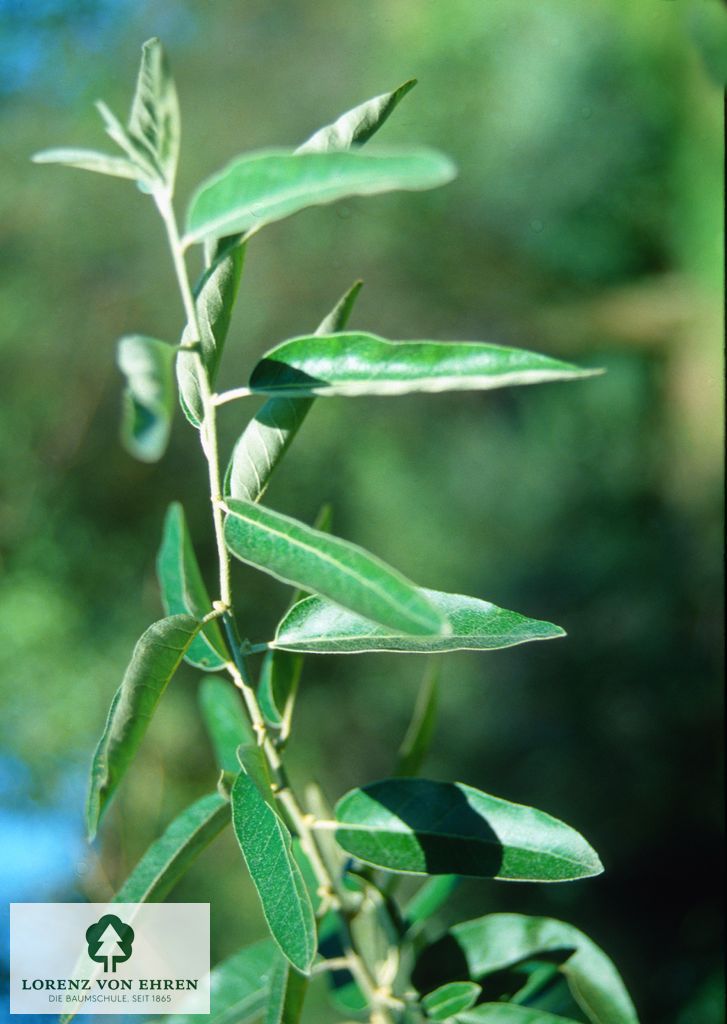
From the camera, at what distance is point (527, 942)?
380 millimetres

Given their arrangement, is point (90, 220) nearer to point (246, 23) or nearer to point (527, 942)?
point (246, 23)

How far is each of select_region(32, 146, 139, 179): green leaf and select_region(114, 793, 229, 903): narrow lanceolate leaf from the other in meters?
0.20

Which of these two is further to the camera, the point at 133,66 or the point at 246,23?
the point at 246,23

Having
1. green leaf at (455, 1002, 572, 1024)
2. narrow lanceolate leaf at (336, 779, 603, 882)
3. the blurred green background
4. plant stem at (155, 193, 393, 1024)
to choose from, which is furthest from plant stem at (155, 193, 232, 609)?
the blurred green background

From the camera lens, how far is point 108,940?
30cm

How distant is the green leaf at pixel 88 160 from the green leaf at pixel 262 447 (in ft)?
0.26

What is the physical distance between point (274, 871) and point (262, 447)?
0.13 meters

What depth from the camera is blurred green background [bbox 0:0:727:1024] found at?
975 mm

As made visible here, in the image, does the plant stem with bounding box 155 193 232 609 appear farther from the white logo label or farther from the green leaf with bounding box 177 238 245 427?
the white logo label

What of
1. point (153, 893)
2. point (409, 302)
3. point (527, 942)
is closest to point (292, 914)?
point (153, 893)

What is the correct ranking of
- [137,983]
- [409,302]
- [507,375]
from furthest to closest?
[409,302] < [137,983] < [507,375]

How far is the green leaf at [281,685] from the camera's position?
0.34 m

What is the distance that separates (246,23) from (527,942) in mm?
1070

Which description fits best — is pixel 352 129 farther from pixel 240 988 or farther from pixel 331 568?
pixel 240 988
